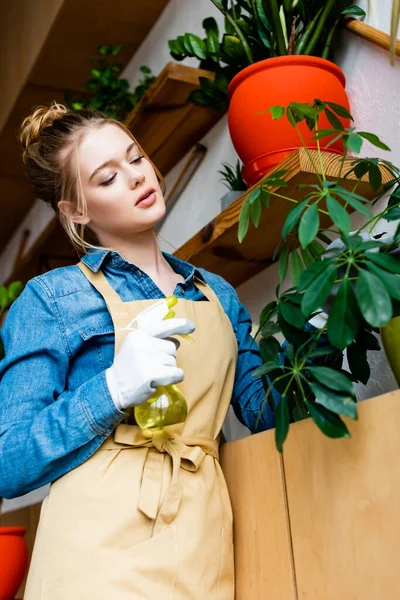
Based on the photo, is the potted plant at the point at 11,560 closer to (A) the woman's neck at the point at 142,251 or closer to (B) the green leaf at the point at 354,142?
(A) the woman's neck at the point at 142,251

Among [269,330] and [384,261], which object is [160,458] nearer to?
[269,330]

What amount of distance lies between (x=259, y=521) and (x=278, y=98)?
2.83ft

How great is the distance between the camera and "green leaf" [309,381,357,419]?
935 millimetres

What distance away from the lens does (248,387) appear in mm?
1469

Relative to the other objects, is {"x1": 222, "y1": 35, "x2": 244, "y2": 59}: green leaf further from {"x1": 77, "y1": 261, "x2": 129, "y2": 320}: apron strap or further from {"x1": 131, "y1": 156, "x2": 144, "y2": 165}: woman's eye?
{"x1": 77, "y1": 261, "x2": 129, "y2": 320}: apron strap

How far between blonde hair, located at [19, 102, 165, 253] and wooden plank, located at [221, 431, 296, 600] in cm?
51

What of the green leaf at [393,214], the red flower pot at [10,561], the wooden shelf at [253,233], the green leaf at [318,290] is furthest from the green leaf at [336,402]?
the red flower pot at [10,561]

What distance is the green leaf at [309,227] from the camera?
98 centimetres

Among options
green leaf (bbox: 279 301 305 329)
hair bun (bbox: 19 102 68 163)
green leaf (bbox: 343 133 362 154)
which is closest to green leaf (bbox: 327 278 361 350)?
green leaf (bbox: 279 301 305 329)

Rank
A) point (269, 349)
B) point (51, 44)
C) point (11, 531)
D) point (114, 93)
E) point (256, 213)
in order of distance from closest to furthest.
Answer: point (269, 349), point (256, 213), point (11, 531), point (114, 93), point (51, 44)

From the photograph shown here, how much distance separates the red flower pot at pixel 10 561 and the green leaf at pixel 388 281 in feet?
4.43

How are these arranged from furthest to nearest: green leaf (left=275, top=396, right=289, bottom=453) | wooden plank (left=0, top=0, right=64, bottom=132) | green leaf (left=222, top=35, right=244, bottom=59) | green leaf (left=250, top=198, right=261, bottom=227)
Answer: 1. wooden plank (left=0, top=0, right=64, bottom=132)
2. green leaf (left=222, top=35, right=244, bottom=59)
3. green leaf (left=250, top=198, right=261, bottom=227)
4. green leaf (left=275, top=396, right=289, bottom=453)

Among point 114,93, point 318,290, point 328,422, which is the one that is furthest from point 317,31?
point 114,93

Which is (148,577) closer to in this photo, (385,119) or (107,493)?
(107,493)
